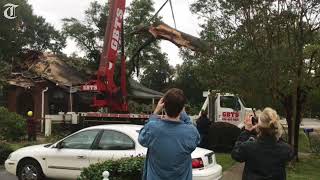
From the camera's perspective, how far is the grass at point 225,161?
649 inches

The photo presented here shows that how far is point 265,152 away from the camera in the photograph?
5.50 m

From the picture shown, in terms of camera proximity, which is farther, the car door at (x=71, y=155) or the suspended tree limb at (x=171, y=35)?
the suspended tree limb at (x=171, y=35)

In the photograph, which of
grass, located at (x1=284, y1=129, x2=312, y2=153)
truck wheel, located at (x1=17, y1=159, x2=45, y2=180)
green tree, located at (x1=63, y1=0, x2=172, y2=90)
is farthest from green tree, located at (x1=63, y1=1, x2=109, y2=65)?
truck wheel, located at (x1=17, y1=159, x2=45, y2=180)

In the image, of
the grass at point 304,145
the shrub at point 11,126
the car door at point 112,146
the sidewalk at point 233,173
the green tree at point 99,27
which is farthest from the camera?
the green tree at point 99,27

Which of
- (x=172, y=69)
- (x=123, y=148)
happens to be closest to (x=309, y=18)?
(x=123, y=148)

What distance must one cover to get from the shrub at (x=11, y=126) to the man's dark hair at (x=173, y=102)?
19652 millimetres

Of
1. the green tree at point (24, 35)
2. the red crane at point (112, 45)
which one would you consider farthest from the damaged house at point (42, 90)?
the red crane at point (112, 45)

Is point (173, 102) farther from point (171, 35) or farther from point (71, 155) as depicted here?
point (171, 35)

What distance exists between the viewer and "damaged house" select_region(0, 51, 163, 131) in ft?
105

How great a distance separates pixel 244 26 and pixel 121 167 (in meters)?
9.26

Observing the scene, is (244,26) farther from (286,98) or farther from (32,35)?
(32,35)

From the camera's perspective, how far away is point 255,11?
16734 millimetres

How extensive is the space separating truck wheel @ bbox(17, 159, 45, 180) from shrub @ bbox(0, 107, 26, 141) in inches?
461

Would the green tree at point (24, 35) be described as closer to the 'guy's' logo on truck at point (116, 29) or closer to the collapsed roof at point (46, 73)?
the collapsed roof at point (46, 73)
